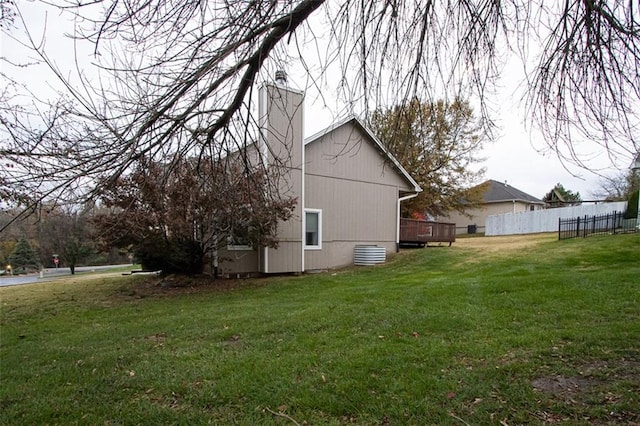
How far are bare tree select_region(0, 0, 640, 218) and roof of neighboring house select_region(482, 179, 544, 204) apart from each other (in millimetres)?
32011

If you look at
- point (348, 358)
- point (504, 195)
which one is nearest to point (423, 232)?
point (348, 358)

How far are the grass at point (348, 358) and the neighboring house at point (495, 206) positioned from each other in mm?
27039

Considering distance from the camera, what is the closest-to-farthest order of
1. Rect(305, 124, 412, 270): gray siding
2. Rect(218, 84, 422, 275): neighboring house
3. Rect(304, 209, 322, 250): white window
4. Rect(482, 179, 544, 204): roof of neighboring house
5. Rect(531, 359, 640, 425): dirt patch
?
Rect(531, 359, 640, 425): dirt patch < Rect(218, 84, 422, 275): neighboring house < Rect(304, 209, 322, 250): white window < Rect(305, 124, 412, 270): gray siding < Rect(482, 179, 544, 204): roof of neighboring house

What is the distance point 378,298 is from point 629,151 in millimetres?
4614

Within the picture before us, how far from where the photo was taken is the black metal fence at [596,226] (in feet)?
53.2

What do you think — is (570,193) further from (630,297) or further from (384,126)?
(384,126)

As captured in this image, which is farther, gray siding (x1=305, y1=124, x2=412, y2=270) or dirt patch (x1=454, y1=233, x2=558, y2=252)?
dirt patch (x1=454, y1=233, x2=558, y2=252)

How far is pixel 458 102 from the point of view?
4.20m

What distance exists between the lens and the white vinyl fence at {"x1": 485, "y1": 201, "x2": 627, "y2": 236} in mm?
23884

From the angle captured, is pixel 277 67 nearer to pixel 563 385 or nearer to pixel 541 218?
pixel 563 385

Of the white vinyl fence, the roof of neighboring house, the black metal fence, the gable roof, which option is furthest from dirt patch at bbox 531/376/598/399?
the roof of neighboring house

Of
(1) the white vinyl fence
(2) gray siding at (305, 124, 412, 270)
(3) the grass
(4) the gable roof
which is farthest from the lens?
(1) the white vinyl fence

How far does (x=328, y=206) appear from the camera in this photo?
44.2 feet

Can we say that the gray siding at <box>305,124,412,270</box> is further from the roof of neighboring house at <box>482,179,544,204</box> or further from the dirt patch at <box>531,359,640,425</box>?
the roof of neighboring house at <box>482,179,544,204</box>
